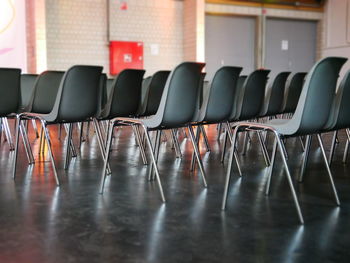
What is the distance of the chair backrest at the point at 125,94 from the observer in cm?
389

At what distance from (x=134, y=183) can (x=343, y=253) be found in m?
1.79

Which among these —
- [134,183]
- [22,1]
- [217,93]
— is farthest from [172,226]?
[22,1]

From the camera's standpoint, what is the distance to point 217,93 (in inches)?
145

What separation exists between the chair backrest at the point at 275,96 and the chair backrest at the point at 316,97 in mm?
1992

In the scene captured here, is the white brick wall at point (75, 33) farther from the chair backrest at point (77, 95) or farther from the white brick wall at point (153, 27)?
the chair backrest at point (77, 95)

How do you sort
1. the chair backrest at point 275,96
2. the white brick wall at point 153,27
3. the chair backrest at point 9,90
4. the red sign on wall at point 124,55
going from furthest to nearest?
1. the white brick wall at point 153,27
2. the red sign on wall at point 124,55
3. the chair backrest at point 275,96
4. the chair backrest at point 9,90

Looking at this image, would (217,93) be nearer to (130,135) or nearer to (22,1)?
(130,135)

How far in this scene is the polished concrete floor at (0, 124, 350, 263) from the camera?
1958 mm

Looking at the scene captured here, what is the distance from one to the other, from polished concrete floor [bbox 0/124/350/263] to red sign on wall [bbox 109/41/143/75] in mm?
7346

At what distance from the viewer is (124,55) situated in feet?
36.9

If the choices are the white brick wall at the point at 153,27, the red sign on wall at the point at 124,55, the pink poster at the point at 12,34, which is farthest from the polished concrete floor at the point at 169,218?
the white brick wall at the point at 153,27

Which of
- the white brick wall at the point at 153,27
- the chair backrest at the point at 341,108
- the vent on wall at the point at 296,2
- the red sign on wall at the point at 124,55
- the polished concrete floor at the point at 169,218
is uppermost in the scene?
the vent on wall at the point at 296,2

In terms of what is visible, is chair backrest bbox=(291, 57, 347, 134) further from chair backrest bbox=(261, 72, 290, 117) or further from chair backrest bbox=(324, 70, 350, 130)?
chair backrest bbox=(261, 72, 290, 117)

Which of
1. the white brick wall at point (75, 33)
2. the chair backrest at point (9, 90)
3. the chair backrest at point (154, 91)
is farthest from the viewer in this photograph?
the white brick wall at point (75, 33)
